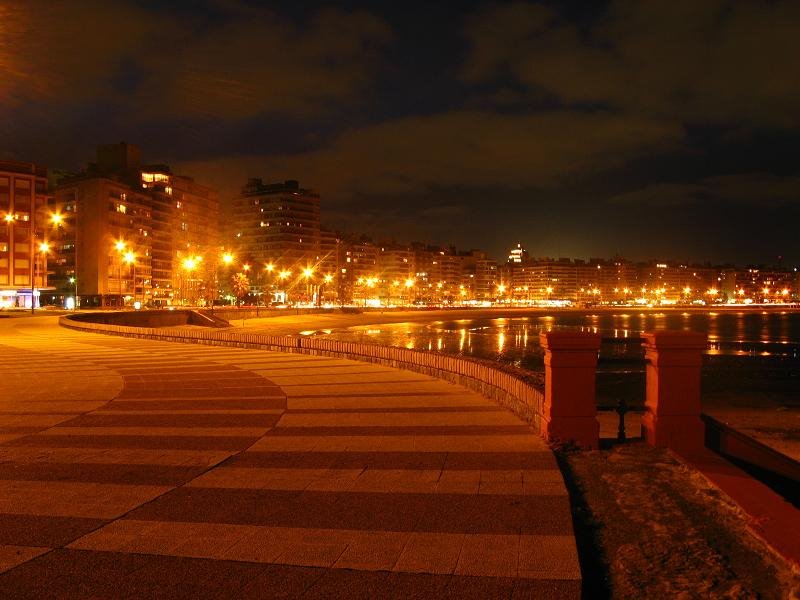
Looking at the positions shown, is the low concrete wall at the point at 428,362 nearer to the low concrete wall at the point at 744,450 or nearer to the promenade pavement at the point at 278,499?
the promenade pavement at the point at 278,499

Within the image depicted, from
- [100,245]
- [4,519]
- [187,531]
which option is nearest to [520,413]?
[187,531]

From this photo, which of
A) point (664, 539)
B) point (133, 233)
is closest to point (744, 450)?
point (664, 539)

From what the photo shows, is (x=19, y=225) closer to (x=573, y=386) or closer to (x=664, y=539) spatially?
(x=573, y=386)

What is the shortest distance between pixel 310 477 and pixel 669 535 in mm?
3475

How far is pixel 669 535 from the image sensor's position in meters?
5.24

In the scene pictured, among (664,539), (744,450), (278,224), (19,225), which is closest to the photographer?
(664,539)

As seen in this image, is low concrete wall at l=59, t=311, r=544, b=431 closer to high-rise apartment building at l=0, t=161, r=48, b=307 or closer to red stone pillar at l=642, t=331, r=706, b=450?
red stone pillar at l=642, t=331, r=706, b=450

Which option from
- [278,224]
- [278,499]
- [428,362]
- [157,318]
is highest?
[278,224]

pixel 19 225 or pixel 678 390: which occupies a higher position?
pixel 19 225

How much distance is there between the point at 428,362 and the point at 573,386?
7807mm

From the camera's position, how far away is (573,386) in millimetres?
8055

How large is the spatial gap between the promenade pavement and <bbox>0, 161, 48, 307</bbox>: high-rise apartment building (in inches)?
3424

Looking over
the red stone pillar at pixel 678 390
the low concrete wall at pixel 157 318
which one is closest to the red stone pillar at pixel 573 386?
the red stone pillar at pixel 678 390

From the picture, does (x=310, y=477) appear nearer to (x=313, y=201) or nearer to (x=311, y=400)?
(x=311, y=400)
